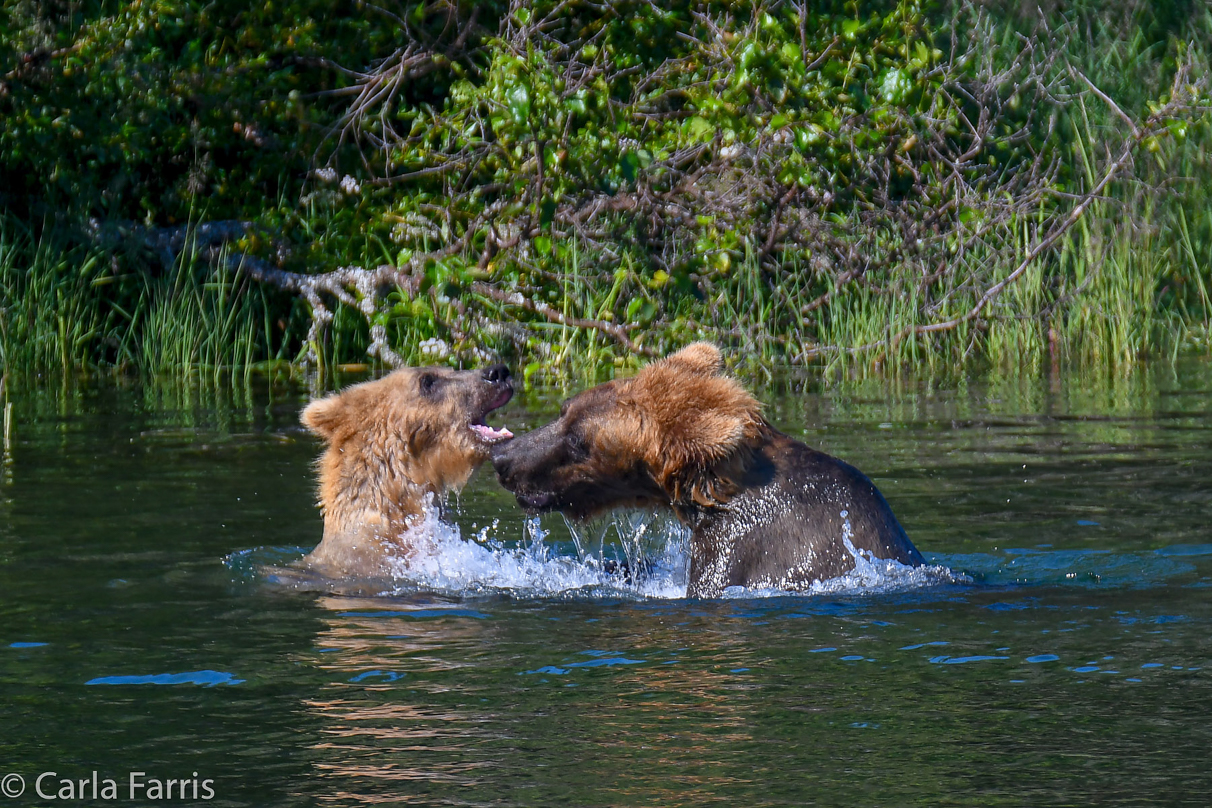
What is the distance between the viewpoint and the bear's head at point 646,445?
5.48 metres

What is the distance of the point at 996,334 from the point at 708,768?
11.0 m

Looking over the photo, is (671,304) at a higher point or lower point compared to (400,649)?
higher

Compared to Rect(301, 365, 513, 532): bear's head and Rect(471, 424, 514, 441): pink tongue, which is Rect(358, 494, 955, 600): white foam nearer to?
Rect(301, 365, 513, 532): bear's head

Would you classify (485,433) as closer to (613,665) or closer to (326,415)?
(326,415)

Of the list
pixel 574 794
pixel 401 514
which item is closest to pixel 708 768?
pixel 574 794

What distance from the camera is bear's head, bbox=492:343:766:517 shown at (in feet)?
18.0

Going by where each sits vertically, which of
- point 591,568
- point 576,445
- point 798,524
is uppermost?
point 576,445

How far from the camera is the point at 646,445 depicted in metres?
5.58

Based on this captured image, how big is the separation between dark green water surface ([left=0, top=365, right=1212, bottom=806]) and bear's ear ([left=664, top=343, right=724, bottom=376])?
2.54ft

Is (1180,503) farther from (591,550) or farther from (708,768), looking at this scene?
(708,768)

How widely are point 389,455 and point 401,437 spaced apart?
0.09 metres

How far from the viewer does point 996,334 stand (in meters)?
14.1

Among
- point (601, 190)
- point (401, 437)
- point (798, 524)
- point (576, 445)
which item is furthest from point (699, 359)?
point (601, 190)

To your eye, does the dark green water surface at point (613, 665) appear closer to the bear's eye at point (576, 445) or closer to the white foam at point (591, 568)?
the white foam at point (591, 568)
